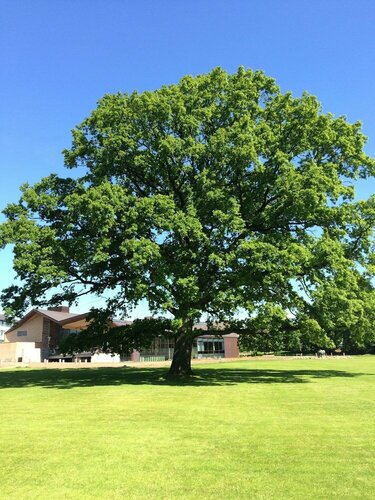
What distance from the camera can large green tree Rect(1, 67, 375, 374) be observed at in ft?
75.2

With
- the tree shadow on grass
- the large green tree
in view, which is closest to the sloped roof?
the tree shadow on grass

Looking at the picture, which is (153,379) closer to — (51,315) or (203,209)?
(203,209)

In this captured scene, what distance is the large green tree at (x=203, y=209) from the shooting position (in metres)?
22.9

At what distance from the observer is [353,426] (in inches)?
440

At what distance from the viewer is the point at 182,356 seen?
2822cm

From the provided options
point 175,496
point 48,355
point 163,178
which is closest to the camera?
point 175,496

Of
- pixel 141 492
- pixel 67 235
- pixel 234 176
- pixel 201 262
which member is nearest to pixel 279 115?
pixel 234 176

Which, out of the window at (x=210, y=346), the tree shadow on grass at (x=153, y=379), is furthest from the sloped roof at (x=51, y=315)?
the tree shadow on grass at (x=153, y=379)

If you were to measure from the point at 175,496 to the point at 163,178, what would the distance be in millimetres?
21835

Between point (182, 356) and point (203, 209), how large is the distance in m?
9.30

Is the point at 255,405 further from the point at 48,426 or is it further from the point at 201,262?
the point at 201,262

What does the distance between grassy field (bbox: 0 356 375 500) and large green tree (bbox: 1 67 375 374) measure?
811 centimetres

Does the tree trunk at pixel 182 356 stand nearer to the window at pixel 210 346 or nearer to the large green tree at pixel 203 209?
the large green tree at pixel 203 209

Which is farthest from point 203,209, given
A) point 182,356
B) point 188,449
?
point 188,449
